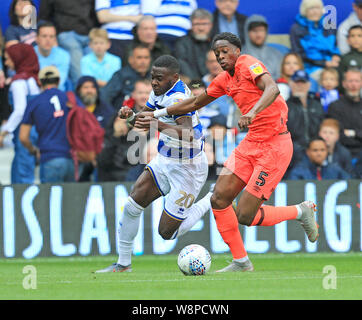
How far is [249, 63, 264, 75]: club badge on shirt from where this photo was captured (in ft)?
29.3

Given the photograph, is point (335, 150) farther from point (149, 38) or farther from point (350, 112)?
point (149, 38)

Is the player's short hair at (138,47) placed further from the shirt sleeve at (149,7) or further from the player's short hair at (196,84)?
the player's short hair at (196,84)

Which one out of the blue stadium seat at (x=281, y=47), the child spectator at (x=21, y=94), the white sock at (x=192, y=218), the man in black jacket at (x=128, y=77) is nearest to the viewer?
the white sock at (x=192, y=218)

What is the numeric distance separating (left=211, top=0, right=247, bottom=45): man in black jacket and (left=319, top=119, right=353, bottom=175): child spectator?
2037 mm

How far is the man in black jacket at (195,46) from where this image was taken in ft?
45.4

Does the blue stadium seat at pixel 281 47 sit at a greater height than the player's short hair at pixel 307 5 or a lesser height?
lesser

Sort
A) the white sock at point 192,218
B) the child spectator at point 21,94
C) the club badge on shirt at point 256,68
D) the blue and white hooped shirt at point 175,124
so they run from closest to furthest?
the club badge on shirt at point 256,68 < the blue and white hooped shirt at point 175,124 < the white sock at point 192,218 < the child spectator at point 21,94

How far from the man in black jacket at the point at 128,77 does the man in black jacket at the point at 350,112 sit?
310cm

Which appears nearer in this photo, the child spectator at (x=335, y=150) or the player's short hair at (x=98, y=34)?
the child spectator at (x=335, y=150)

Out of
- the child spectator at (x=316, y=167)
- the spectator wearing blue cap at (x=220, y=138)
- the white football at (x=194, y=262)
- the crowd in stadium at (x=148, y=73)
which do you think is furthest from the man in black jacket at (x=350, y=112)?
the white football at (x=194, y=262)

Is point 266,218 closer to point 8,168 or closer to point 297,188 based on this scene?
point 297,188

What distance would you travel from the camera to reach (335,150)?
13.6m

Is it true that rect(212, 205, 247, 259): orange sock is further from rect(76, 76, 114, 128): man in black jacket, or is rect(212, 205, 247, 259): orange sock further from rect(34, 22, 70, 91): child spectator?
rect(34, 22, 70, 91): child spectator

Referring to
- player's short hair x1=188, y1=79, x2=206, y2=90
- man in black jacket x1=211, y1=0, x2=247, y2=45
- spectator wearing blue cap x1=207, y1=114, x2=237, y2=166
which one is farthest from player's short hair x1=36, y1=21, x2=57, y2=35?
spectator wearing blue cap x1=207, y1=114, x2=237, y2=166
